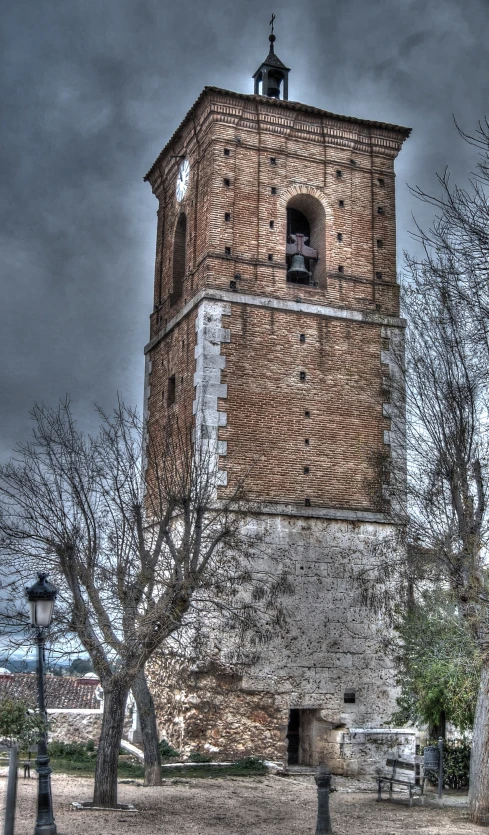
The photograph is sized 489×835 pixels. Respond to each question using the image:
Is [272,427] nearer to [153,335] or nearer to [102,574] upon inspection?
[153,335]

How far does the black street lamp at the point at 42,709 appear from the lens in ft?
30.5

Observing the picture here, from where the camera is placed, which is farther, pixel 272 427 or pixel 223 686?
pixel 272 427

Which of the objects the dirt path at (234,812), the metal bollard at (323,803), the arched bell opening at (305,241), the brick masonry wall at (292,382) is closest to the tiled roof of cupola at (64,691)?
the brick masonry wall at (292,382)

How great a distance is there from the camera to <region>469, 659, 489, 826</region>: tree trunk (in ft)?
38.0

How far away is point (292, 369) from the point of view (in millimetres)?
18062

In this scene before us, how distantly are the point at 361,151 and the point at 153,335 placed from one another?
242 inches

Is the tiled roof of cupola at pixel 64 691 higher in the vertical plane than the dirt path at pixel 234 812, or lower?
higher

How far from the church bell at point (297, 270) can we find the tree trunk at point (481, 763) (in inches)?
371

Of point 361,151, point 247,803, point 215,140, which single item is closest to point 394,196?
point 361,151

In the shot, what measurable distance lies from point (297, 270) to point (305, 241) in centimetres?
143

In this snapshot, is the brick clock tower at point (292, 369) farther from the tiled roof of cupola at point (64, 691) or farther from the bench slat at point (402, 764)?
the tiled roof of cupola at point (64, 691)

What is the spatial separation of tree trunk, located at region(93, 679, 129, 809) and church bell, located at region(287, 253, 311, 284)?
394 inches

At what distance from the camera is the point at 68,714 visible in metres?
20.0

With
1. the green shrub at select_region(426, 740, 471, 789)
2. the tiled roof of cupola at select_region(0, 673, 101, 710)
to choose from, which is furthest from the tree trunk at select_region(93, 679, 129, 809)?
the tiled roof of cupola at select_region(0, 673, 101, 710)
